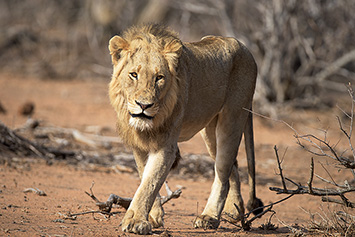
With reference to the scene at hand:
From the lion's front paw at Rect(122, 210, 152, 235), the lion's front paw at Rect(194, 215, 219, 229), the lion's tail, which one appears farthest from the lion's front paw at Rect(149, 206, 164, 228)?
the lion's tail

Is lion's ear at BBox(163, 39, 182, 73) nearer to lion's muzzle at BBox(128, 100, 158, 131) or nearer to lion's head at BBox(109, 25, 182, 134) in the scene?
lion's head at BBox(109, 25, 182, 134)

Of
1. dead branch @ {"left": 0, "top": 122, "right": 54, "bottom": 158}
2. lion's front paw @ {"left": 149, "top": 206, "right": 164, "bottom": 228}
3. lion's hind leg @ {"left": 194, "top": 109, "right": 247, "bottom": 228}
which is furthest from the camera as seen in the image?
dead branch @ {"left": 0, "top": 122, "right": 54, "bottom": 158}

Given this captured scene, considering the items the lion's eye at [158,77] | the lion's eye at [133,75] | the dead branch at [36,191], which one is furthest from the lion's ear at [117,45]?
the dead branch at [36,191]

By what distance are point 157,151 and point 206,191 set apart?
2.78 meters

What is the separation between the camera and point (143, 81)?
3738 millimetres

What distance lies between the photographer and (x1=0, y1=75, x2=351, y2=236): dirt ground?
13.5 ft

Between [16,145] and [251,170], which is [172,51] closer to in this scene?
[251,170]

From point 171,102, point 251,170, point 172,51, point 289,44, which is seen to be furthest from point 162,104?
point 289,44

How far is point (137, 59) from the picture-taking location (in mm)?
3855

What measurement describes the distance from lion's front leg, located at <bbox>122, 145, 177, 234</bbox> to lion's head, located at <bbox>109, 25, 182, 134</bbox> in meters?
0.25

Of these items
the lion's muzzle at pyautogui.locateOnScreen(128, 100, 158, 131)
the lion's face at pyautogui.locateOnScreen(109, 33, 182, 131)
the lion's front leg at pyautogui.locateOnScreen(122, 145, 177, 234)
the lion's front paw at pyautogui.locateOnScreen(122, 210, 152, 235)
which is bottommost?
the lion's front paw at pyautogui.locateOnScreen(122, 210, 152, 235)

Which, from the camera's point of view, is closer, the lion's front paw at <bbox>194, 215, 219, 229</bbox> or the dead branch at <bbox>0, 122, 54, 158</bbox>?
the lion's front paw at <bbox>194, 215, 219, 229</bbox>

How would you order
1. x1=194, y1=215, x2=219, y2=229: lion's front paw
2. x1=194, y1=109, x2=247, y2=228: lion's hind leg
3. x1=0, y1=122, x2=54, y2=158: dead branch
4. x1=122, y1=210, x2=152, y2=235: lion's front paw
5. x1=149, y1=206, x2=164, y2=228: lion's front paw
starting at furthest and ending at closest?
x1=0, y1=122, x2=54, y2=158: dead branch
x1=194, y1=109, x2=247, y2=228: lion's hind leg
x1=194, y1=215, x2=219, y2=229: lion's front paw
x1=149, y1=206, x2=164, y2=228: lion's front paw
x1=122, y1=210, x2=152, y2=235: lion's front paw

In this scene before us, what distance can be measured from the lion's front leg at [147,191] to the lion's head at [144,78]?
25 centimetres
